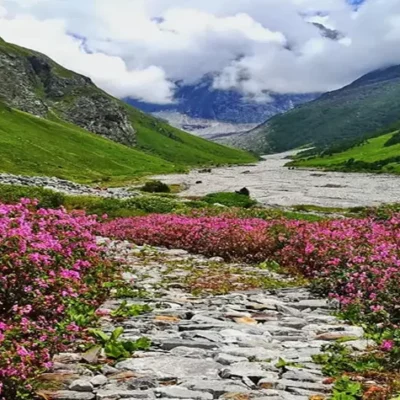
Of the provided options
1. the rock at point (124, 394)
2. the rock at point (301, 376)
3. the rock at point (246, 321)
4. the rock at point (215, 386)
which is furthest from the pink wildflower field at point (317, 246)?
the rock at point (124, 394)

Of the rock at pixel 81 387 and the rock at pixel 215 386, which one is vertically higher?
the rock at pixel 81 387

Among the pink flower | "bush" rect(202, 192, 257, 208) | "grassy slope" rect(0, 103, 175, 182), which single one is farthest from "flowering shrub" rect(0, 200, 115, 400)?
"grassy slope" rect(0, 103, 175, 182)

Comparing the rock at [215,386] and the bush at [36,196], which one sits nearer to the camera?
the rock at [215,386]

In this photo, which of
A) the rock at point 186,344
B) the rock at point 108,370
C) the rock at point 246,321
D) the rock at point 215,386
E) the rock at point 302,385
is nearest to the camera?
the rock at point 215,386

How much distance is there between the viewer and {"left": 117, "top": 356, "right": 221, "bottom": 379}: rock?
7430 millimetres

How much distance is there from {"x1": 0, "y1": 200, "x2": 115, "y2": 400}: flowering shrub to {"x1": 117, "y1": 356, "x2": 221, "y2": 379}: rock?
1.11m

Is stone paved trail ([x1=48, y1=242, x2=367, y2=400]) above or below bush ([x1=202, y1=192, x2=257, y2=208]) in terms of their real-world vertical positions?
below

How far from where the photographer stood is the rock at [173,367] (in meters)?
7.43

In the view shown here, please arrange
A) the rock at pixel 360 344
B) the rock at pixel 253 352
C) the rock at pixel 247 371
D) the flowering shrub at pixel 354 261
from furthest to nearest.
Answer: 1. the flowering shrub at pixel 354 261
2. the rock at pixel 360 344
3. the rock at pixel 253 352
4. the rock at pixel 247 371

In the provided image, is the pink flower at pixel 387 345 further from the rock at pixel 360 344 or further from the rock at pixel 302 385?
the rock at pixel 302 385

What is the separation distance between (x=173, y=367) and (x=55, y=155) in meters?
145

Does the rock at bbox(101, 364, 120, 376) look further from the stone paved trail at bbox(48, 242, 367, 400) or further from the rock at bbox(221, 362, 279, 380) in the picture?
the rock at bbox(221, 362, 279, 380)

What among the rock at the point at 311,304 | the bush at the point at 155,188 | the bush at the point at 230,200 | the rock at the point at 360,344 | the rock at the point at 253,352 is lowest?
the rock at the point at 311,304

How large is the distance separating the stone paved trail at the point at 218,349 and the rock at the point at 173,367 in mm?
13
